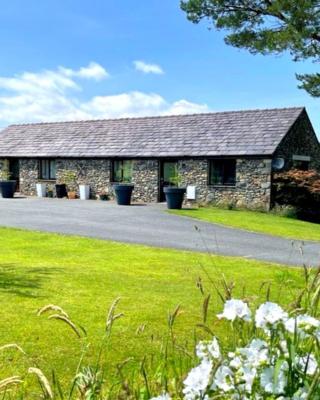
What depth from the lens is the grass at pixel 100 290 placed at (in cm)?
527

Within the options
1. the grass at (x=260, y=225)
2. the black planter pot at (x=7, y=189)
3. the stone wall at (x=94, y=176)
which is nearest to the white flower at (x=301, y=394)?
the grass at (x=260, y=225)

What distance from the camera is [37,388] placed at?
432 centimetres

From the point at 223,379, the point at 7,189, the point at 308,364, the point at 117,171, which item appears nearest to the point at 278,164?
the point at 117,171

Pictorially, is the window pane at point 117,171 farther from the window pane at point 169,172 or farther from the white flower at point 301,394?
the white flower at point 301,394

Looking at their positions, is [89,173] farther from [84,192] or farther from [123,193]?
[123,193]

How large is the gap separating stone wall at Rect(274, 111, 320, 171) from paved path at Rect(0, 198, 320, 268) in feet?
25.6

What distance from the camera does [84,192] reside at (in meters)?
31.0

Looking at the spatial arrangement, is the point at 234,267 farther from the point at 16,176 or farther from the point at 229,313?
the point at 16,176

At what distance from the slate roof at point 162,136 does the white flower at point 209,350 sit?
23.6 meters

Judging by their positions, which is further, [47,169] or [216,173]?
[47,169]

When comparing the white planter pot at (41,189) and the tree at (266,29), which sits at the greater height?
the tree at (266,29)

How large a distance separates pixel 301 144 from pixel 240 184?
5005 mm

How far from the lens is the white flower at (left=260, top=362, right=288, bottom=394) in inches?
70.6

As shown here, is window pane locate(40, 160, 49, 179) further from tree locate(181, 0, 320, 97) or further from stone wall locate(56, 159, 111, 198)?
tree locate(181, 0, 320, 97)
